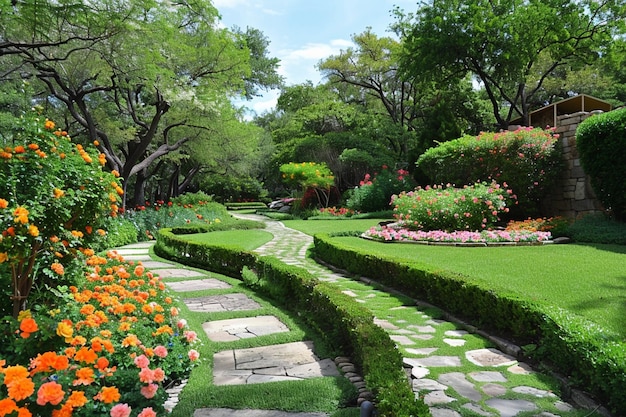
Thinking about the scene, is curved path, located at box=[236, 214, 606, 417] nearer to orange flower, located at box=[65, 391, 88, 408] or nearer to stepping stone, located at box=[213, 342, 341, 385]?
stepping stone, located at box=[213, 342, 341, 385]

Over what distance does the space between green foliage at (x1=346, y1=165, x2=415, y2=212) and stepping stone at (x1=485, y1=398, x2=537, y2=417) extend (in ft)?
56.9

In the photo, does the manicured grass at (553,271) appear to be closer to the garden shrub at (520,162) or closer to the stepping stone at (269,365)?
the stepping stone at (269,365)

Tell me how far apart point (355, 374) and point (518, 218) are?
10178 millimetres

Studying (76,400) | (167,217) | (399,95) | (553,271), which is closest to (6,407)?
(76,400)

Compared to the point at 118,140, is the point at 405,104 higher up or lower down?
higher up

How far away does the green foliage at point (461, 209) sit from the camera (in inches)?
404

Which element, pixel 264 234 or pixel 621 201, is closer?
pixel 621 201

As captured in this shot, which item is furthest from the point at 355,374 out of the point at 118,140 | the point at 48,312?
the point at 118,140

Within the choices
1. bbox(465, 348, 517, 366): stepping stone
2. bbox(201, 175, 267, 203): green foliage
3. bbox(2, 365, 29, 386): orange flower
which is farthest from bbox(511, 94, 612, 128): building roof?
bbox(201, 175, 267, 203): green foliage

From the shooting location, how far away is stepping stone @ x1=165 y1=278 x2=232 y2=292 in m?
6.12

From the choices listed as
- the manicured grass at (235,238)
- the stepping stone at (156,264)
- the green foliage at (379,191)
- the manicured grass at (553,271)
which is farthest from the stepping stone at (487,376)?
the green foliage at (379,191)

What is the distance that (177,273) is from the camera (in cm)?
739

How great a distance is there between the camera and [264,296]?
5.76 meters

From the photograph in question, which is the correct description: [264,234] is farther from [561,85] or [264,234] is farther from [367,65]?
[561,85]
